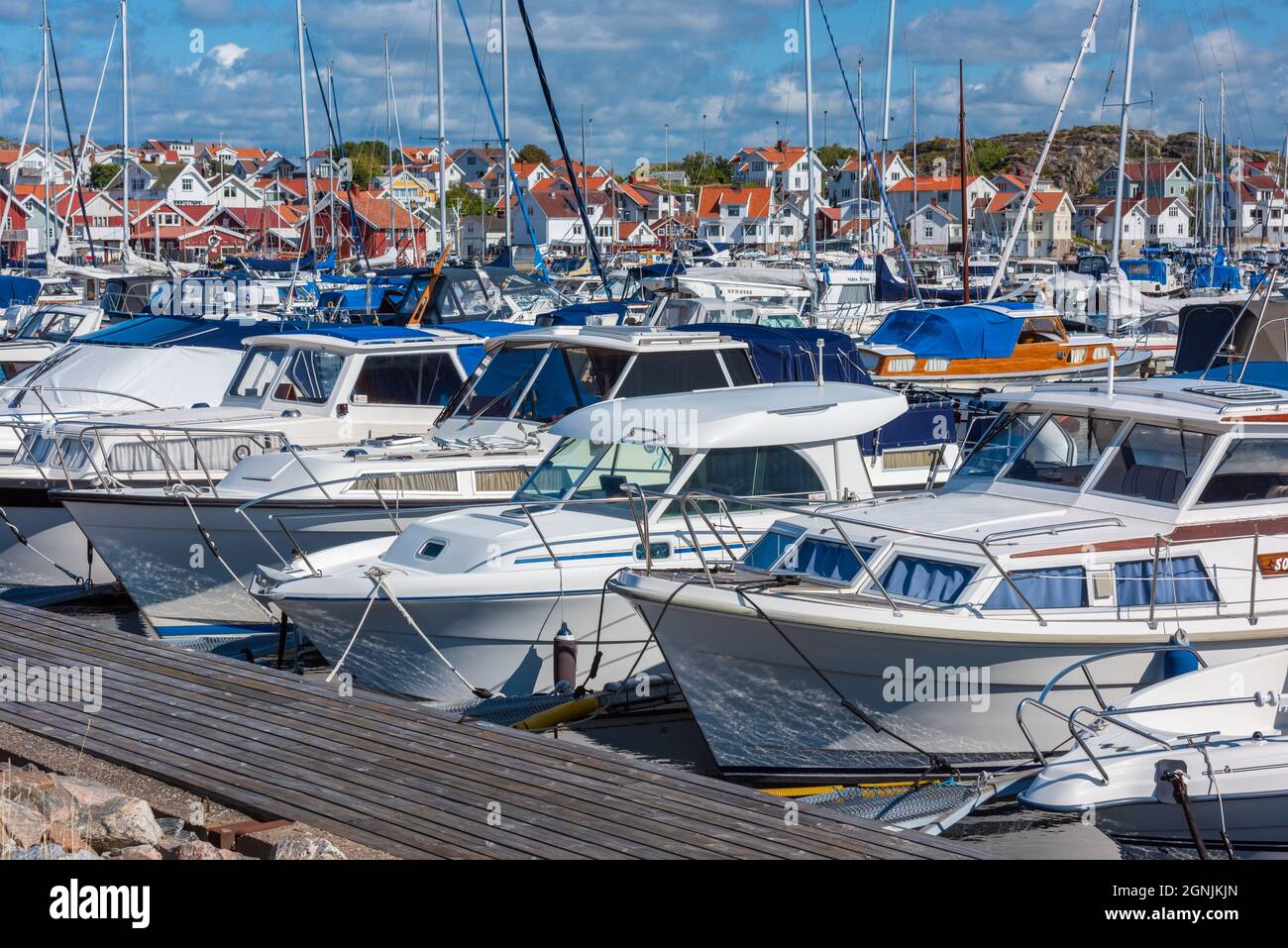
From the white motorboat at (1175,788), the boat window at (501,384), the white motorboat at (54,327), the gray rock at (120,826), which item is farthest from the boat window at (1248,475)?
the white motorboat at (54,327)

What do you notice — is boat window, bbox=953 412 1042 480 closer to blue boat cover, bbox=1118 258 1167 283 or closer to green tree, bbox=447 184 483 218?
blue boat cover, bbox=1118 258 1167 283

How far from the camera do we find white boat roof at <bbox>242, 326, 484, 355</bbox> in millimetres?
15719

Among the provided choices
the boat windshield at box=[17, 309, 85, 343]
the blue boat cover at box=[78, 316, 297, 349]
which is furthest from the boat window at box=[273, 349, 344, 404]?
the boat windshield at box=[17, 309, 85, 343]

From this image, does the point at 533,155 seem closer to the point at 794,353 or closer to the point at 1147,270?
the point at 1147,270

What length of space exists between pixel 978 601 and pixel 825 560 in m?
1.05

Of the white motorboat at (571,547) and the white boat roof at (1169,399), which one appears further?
the white motorboat at (571,547)

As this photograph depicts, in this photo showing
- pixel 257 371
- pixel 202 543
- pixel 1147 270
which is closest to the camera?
pixel 202 543

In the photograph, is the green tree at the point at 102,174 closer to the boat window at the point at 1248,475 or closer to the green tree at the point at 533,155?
the green tree at the point at 533,155

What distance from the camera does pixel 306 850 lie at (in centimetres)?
607

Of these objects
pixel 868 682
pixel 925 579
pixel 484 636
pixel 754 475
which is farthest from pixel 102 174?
pixel 868 682

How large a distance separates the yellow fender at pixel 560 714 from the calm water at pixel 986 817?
0.09 metres

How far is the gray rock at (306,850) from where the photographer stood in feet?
19.9

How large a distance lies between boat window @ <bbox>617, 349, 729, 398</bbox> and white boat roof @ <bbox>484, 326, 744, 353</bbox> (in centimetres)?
9
